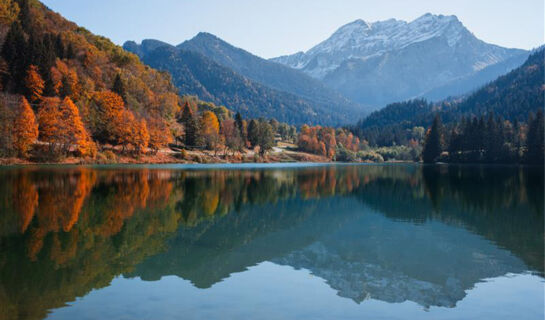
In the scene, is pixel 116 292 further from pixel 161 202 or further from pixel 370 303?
pixel 161 202

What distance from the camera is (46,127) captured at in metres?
81.6

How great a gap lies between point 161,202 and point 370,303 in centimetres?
2147

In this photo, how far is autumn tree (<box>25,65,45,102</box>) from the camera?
89938 mm

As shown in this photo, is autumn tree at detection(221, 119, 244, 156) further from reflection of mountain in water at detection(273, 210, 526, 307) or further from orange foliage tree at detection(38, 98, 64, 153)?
reflection of mountain in water at detection(273, 210, 526, 307)

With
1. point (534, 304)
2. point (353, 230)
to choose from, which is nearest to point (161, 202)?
point (353, 230)

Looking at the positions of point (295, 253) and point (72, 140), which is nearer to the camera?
point (295, 253)

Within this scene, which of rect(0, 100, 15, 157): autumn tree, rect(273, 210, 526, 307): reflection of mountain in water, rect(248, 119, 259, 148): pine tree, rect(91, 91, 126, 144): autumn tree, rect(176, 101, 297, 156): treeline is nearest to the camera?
rect(273, 210, 526, 307): reflection of mountain in water

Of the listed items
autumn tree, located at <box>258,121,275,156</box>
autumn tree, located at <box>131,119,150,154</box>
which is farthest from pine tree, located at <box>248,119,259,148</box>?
autumn tree, located at <box>131,119,150,154</box>

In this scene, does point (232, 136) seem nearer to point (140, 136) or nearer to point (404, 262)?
point (140, 136)

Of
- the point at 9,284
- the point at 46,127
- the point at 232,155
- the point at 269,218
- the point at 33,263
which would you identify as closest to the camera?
the point at 9,284

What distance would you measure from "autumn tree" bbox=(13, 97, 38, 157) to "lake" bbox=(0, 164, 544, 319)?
54.0 m

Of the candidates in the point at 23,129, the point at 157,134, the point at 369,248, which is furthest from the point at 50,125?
the point at 369,248

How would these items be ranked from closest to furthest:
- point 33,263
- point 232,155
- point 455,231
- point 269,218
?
point 33,263 < point 455,231 < point 269,218 < point 232,155

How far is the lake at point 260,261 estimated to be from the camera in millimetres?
10719
